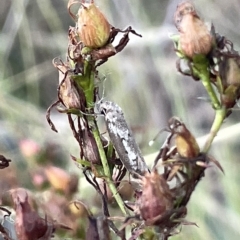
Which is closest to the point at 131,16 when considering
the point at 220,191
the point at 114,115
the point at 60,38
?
the point at 60,38

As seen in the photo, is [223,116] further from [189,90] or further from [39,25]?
[39,25]

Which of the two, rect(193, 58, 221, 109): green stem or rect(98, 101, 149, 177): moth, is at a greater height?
rect(193, 58, 221, 109): green stem

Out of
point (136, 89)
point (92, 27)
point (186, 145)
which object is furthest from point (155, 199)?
point (136, 89)

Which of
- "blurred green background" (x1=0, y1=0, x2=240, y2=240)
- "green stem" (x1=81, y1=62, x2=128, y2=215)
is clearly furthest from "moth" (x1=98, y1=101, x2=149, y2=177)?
"blurred green background" (x1=0, y1=0, x2=240, y2=240)

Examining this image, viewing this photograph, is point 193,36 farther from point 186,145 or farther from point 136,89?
point 136,89

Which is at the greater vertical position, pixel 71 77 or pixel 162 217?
pixel 71 77

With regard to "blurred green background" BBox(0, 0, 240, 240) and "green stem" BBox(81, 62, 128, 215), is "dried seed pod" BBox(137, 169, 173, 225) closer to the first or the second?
"green stem" BBox(81, 62, 128, 215)

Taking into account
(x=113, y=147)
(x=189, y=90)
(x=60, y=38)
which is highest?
(x=60, y=38)
